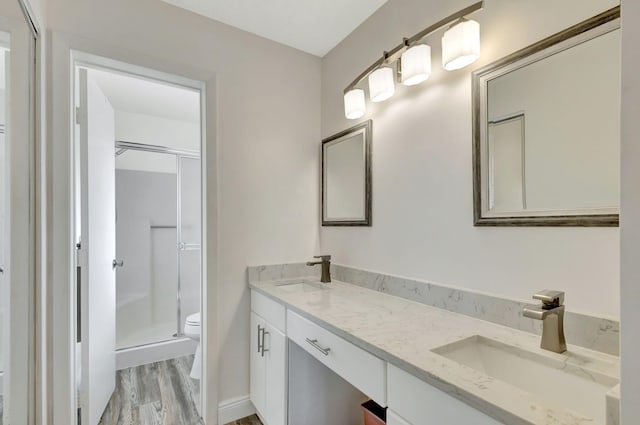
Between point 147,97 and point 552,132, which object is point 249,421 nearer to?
point 552,132

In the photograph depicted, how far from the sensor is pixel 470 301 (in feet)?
4.00

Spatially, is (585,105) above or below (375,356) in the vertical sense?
above

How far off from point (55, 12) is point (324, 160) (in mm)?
1588

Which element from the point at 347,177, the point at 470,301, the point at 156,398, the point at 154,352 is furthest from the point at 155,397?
the point at 470,301

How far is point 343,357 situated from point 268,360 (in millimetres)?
703

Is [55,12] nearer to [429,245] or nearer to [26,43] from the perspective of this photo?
[26,43]

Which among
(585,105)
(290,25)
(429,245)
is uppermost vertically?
(290,25)

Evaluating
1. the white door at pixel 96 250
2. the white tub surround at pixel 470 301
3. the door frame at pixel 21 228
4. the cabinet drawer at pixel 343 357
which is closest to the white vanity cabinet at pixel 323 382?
the cabinet drawer at pixel 343 357

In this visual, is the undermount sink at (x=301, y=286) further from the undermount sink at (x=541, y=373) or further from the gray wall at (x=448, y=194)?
the undermount sink at (x=541, y=373)

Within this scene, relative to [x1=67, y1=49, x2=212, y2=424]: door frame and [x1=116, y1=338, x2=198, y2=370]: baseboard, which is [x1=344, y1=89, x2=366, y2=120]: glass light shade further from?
[x1=116, y1=338, x2=198, y2=370]: baseboard

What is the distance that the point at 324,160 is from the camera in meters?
2.15

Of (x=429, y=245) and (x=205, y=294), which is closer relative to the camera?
(x=429, y=245)

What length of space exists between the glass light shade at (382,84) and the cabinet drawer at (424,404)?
4.14 feet

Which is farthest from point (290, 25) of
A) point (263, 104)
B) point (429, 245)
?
point (429, 245)
